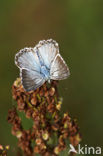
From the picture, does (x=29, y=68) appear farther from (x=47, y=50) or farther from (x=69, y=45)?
(x=69, y=45)

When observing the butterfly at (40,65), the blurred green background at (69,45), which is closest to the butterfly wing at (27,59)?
the butterfly at (40,65)

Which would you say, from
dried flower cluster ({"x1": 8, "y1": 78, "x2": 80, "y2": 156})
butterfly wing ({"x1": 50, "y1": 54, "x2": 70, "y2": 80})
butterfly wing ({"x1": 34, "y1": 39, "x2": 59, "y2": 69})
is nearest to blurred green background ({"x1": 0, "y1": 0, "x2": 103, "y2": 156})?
dried flower cluster ({"x1": 8, "y1": 78, "x2": 80, "y2": 156})

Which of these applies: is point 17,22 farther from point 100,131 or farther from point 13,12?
point 100,131

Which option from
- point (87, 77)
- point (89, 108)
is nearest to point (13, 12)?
point (87, 77)

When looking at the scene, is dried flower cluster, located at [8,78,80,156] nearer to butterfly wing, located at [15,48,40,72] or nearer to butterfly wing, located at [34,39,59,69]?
butterfly wing, located at [15,48,40,72]

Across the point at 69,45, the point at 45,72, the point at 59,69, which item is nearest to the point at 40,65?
the point at 45,72
